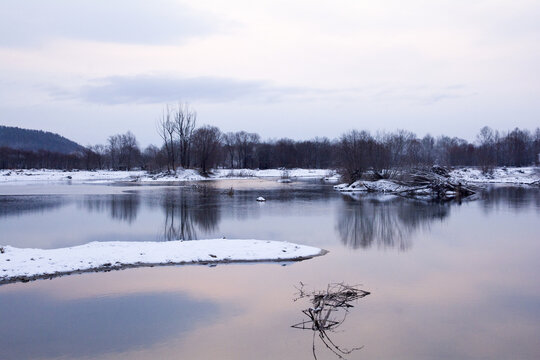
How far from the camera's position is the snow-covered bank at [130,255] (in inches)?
421

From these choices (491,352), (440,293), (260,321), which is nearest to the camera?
(491,352)

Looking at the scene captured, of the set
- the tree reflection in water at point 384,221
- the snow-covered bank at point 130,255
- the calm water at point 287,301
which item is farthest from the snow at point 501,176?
the snow-covered bank at point 130,255

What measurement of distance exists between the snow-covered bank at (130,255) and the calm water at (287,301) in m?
0.51

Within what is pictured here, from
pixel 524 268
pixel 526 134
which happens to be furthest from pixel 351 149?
pixel 526 134

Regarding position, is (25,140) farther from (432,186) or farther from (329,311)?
(329,311)

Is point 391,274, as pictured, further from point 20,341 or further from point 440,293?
point 20,341

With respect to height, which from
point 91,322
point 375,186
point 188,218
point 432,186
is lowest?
point 91,322

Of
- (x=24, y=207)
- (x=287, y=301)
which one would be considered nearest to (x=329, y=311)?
(x=287, y=301)

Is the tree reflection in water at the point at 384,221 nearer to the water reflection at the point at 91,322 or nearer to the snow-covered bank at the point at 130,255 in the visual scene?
the snow-covered bank at the point at 130,255

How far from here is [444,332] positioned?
24.4 feet

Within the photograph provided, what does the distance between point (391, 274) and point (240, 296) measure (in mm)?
3980

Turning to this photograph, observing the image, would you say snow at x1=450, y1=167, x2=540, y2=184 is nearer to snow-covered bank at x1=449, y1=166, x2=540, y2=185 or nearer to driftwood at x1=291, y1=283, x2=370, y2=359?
snow-covered bank at x1=449, y1=166, x2=540, y2=185

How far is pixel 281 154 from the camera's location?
106500 millimetres

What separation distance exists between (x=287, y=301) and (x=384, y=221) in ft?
38.4
